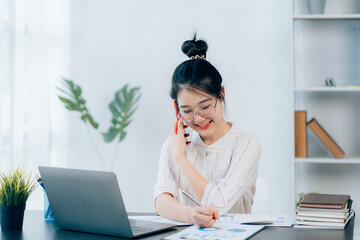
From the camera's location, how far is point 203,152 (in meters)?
1.93

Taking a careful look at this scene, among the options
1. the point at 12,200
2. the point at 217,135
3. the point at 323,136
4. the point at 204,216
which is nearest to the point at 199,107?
the point at 217,135

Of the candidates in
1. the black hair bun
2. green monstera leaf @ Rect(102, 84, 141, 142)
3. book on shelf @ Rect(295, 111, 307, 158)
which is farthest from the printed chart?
green monstera leaf @ Rect(102, 84, 141, 142)

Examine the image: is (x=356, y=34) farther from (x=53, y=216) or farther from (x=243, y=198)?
(x=53, y=216)

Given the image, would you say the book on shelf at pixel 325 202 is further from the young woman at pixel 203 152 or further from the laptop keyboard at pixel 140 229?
the laptop keyboard at pixel 140 229

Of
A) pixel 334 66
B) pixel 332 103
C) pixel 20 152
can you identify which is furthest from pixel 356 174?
pixel 20 152

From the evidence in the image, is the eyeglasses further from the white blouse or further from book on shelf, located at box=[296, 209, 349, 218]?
book on shelf, located at box=[296, 209, 349, 218]

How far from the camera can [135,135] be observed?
137 inches

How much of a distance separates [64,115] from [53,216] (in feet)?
7.00

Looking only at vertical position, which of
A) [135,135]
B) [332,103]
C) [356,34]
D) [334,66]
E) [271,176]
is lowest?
[271,176]

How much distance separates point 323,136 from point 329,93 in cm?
37

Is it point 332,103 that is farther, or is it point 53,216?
point 332,103

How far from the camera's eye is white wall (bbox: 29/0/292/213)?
10.9ft

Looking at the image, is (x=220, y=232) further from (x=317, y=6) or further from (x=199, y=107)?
(x=317, y=6)

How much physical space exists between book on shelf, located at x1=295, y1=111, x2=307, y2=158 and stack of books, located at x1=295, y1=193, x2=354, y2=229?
159cm
